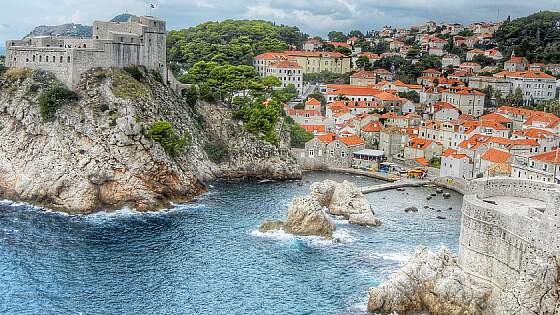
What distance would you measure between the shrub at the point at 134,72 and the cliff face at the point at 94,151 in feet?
1.95

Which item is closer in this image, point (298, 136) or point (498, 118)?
point (298, 136)

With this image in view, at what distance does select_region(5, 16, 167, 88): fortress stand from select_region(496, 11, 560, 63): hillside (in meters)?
82.7

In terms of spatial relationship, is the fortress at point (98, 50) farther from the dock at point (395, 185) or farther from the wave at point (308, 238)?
the wave at point (308, 238)

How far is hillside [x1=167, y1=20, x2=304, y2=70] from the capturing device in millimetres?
104750

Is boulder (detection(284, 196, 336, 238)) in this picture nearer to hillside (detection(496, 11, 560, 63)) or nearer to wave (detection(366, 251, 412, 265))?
wave (detection(366, 251, 412, 265))

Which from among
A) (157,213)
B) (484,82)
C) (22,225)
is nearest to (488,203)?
(157,213)

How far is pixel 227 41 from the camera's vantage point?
12306 cm

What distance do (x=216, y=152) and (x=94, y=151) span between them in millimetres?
17418

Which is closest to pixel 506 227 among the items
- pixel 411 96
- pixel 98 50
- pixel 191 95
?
pixel 98 50

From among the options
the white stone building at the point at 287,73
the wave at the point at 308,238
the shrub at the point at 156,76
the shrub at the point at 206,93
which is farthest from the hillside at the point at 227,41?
the wave at the point at 308,238

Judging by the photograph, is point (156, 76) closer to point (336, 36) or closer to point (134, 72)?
point (134, 72)

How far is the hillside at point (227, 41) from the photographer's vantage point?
104750 mm

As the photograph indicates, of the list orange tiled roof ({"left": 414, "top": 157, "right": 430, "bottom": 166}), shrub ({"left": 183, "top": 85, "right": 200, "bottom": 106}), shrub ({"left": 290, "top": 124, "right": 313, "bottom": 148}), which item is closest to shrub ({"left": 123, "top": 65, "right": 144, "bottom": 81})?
shrub ({"left": 183, "top": 85, "right": 200, "bottom": 106})

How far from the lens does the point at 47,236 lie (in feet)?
154
